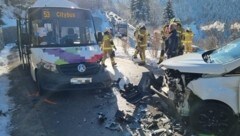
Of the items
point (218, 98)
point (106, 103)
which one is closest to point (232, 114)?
point (218, 98)

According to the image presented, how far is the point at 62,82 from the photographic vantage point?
8.91 m

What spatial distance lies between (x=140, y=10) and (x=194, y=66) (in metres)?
66.1

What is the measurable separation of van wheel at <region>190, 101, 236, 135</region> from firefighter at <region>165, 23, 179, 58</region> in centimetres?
654

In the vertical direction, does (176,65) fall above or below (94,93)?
above

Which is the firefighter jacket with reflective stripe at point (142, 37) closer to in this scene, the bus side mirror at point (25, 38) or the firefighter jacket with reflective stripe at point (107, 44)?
the firefighter jacket with reflective stripe at point (107, 44)

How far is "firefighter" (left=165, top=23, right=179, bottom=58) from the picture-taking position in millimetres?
12467

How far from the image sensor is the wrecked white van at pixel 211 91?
19.4 ft

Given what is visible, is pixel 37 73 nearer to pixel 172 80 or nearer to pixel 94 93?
pixel 94 93

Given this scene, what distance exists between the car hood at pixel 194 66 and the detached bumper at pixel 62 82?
270 cm

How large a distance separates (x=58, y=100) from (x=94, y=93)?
1104mm

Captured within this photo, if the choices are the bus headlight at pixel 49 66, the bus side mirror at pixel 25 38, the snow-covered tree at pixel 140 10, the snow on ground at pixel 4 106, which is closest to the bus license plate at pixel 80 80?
the bus headlight at pixel 49 66

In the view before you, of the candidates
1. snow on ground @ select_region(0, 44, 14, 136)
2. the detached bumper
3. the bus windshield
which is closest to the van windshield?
the detached bumper

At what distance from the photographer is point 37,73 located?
9359 mm

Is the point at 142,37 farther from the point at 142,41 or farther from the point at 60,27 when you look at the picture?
the point at 60,27
